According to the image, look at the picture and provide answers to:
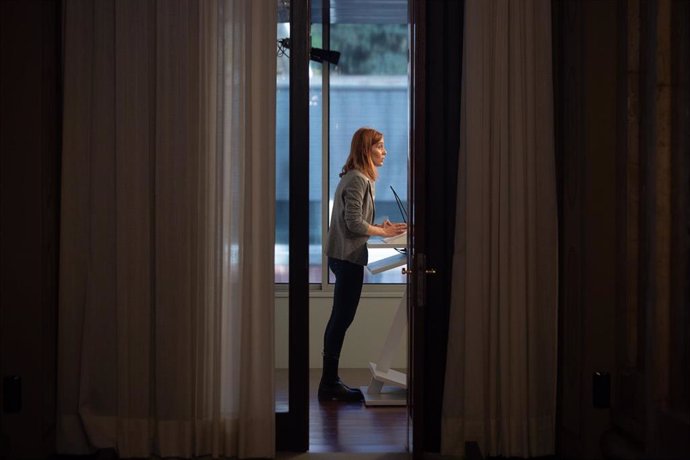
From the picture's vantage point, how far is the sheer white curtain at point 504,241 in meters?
3.89

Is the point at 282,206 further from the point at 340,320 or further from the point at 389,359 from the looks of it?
the point at 389,359

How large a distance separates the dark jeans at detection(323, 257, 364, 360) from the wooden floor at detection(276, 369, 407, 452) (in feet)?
1.22

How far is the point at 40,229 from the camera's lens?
12.6 feet

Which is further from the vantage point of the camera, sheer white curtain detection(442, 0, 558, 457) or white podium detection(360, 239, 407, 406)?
white podium detection(360, 239, 407, 406)

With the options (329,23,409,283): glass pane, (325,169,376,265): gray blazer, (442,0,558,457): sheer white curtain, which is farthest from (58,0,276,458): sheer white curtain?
(329,23,409,283): glass pane

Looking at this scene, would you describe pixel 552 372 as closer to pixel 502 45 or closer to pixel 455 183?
pixel 455 183

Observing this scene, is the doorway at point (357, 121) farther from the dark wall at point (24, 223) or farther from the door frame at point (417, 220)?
the dark wall at point (24, 223)

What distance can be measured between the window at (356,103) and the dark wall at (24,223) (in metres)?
2.65

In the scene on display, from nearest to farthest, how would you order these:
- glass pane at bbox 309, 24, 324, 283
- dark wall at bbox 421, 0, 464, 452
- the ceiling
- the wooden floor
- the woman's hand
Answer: dark wall at bbox 421, 0, 464, 452 < the wooden floor < the woman's hand < the ceiling < glass pane at bbox 309, 24, 324, 283

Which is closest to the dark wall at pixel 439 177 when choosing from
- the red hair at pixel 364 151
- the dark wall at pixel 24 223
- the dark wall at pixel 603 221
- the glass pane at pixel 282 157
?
the dark wall at pixel 603 221

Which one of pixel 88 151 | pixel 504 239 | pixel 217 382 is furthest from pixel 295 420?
pixel 88 151

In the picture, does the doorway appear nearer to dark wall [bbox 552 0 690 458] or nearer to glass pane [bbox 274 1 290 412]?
glass pane [bbox 274 1 290 412]

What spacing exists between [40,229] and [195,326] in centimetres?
85

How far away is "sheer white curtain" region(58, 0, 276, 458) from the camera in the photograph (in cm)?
386
